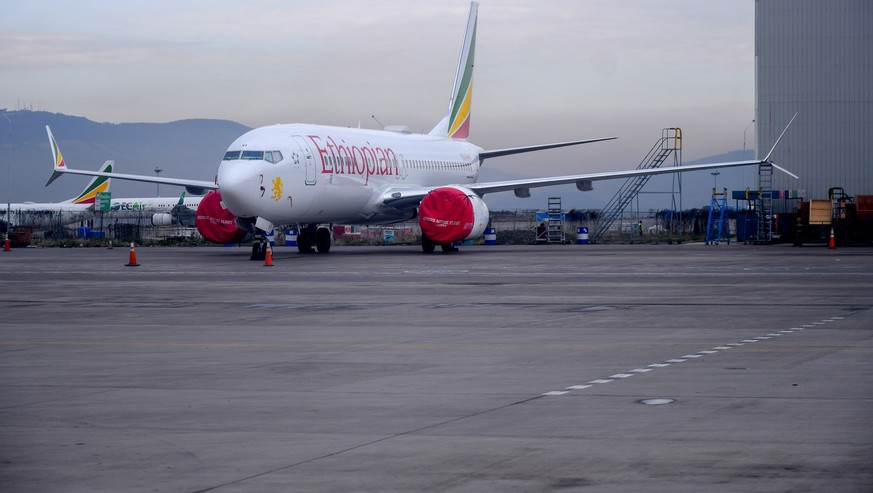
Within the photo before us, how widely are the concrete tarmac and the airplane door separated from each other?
14719 mm

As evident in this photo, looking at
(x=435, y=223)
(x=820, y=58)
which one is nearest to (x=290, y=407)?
(x=435, y=223)

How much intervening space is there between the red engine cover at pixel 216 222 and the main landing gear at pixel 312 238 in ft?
6.85

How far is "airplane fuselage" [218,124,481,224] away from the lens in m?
34.3

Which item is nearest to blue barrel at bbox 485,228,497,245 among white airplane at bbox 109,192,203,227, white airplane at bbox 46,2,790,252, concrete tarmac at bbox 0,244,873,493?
white airplane at bbox 46,2,790,252

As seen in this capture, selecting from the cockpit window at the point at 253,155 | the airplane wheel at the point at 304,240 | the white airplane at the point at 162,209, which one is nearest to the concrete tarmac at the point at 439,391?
the cockpit window at the point at 253,155

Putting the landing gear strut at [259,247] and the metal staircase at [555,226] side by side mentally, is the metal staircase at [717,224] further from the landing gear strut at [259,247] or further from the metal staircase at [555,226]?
the landing gear strut at [259,247]

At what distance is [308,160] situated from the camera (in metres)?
36.3

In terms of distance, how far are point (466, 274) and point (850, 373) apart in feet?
56.6

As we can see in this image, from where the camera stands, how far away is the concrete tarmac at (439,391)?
22.4 ft

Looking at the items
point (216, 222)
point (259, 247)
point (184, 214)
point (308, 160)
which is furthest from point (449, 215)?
point (184, 214)

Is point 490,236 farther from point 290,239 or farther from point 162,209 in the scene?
point 162,209

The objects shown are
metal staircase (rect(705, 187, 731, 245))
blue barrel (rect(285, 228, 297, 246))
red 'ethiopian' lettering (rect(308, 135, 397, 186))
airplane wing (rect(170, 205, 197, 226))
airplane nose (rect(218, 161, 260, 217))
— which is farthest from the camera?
airplane wing (rect(170, 205, 197, 226))

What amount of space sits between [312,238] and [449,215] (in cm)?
609

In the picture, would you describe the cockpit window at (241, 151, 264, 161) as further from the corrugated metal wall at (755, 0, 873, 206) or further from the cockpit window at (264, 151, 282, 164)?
the corrugated metal wall at (755, 0, 873, 206)
